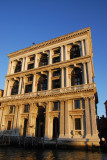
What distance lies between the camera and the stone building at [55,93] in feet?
84.7

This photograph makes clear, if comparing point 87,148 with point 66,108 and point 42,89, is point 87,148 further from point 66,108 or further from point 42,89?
point 42,89

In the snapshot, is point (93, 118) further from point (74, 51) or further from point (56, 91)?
point (74, 51)

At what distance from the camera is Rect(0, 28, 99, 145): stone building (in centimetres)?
2583

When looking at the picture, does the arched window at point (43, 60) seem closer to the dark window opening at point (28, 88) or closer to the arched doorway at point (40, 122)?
the dark window opening at point (28, 88)

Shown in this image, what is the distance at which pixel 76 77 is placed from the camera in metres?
30.5

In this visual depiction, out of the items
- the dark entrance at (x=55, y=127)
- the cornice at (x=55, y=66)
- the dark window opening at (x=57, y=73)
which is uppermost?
the cornice at (x=55, y=66)

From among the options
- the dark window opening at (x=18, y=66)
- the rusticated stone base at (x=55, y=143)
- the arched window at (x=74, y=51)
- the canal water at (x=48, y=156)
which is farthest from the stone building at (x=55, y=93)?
the canal water at (x=48, y=156)

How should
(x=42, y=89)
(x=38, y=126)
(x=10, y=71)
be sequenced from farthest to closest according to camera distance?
(x=10, y=71) < (x=42, y=89) < (x=38, y=126)

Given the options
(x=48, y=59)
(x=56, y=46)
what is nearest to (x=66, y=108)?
(x=48, y=59)

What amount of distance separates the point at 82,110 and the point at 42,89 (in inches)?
453

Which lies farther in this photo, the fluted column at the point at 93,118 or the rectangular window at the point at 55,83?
the rectangular window at the point at 55,83

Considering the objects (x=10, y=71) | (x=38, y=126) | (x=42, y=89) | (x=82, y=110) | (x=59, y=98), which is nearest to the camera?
(x=82, y=110)

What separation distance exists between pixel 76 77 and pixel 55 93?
19.3 ft

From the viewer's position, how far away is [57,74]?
33.1 m
